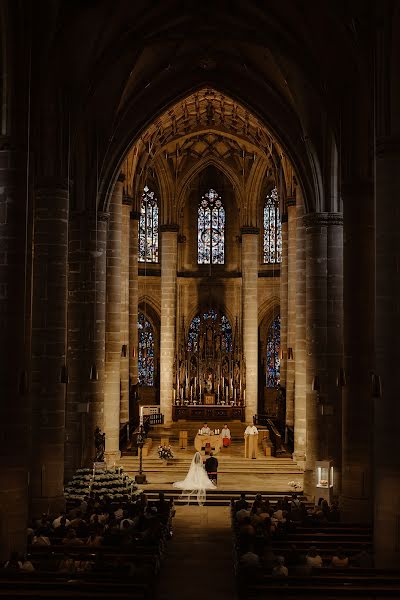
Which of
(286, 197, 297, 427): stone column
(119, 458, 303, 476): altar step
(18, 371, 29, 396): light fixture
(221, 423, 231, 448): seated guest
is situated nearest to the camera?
(18, 371, 29, 396): light fixture

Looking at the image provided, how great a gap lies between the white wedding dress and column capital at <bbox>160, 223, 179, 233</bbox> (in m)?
21.7

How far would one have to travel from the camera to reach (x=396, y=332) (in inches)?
670

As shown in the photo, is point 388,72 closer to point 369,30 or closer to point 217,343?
point 369,30

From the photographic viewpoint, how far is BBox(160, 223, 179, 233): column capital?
155 ft

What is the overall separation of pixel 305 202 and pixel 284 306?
37.4ft

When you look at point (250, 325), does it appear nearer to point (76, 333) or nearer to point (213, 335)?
point (213, 335)

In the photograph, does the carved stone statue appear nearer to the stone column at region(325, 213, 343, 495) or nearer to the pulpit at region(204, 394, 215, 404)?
the stone column at region(325, 213, 343, 495)

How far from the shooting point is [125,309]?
39.5 meters

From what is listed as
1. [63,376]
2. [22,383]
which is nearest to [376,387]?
[22,383]

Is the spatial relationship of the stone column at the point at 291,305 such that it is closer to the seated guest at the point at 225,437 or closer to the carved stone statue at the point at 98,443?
the seated guest at the point at 225,437

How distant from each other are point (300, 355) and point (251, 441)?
416 cm

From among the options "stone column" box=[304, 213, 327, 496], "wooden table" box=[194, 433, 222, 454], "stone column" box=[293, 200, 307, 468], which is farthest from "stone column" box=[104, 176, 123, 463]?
"stone column" box=[304, 213, 327, 496]

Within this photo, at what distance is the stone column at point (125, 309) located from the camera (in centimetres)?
3859

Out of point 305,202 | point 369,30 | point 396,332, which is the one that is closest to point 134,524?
point 396,332
